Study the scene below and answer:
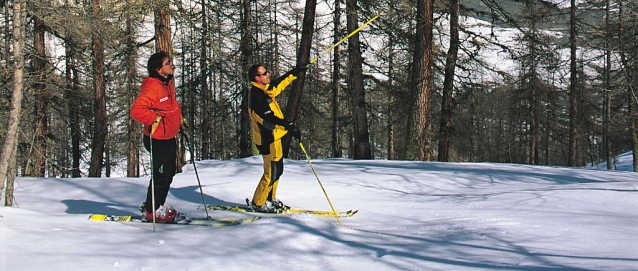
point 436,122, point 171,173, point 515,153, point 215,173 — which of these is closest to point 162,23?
point 215,173

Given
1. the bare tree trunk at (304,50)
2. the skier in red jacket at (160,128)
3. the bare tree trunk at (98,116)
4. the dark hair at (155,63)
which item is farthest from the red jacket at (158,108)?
the bare tree trunk at (98,116)

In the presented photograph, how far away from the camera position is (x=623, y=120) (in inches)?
719

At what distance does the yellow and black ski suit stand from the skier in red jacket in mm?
1025

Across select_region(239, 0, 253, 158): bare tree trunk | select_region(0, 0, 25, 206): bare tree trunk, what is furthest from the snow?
select_region(239, 0, 253, 158): bare tree trunk

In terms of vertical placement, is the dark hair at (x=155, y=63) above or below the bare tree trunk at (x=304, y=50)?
below

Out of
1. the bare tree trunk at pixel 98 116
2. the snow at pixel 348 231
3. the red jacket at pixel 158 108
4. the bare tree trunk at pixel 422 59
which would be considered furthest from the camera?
the bare tree trunk at pixel 98 116

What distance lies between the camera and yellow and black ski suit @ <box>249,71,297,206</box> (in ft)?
15.5

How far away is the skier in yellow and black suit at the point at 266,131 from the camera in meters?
4.73

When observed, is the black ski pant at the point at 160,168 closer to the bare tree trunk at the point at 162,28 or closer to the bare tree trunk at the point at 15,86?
the bare tree trunk at the point at 15,86

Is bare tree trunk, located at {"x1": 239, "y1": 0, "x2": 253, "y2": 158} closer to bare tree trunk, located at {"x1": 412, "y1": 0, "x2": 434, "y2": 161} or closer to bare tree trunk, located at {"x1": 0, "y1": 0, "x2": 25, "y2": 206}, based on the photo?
bare tree trunk, located at {"x1": 412, "y1": 0, "x2": 434, "y2": 161}

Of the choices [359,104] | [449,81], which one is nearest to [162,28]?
[359,104]

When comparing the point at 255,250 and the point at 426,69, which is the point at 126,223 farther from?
the point at 426,69

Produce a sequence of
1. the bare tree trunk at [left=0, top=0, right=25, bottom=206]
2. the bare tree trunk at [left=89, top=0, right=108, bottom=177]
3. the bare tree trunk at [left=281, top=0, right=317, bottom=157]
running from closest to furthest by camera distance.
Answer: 1. the bare tree trunk at [left=0, top=0, right=25, bottom=206]
2. the bare tree trunk at [left=281, top=0, right=317, bottom=157]
3. the bare tree trunk at [left=89, top=0, right=108, bottom=177]

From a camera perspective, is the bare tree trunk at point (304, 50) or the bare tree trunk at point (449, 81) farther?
the bare tree trunk at point (449, 81)
